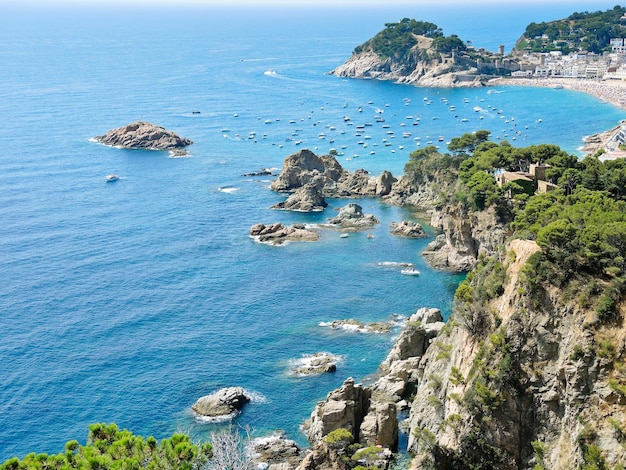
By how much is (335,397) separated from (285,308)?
2538 cm

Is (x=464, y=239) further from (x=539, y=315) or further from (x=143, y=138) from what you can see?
(x=143, y=138)

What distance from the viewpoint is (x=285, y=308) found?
80.5 metres

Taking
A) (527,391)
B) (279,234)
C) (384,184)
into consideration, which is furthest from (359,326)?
(384,184)

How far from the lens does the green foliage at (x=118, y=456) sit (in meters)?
32.3

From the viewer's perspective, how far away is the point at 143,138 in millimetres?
155250

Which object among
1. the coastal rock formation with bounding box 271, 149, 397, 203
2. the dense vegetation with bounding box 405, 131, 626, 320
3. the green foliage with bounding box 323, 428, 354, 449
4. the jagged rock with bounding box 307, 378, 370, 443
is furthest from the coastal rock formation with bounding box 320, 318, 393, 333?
the coastal rock formation with bounding box 271, 149, 397, 203

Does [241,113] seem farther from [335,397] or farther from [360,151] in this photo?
[335,397]

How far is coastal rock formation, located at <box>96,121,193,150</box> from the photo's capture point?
506ft

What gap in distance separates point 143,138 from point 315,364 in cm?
9864

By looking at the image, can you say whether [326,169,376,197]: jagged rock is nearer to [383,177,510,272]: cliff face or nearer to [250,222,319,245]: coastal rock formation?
[383,177,510,272]: cliff face


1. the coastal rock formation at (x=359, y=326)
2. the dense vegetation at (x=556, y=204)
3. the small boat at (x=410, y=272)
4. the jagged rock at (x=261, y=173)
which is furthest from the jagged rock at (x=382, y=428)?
the jagged rock at (x=261, y=173)

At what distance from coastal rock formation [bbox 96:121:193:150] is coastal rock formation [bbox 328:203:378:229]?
2209 inches

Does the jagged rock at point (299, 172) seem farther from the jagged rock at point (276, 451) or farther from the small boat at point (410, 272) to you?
the jagged rock at point (276, 451)

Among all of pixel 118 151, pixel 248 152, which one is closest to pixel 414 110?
pixel 248 152
